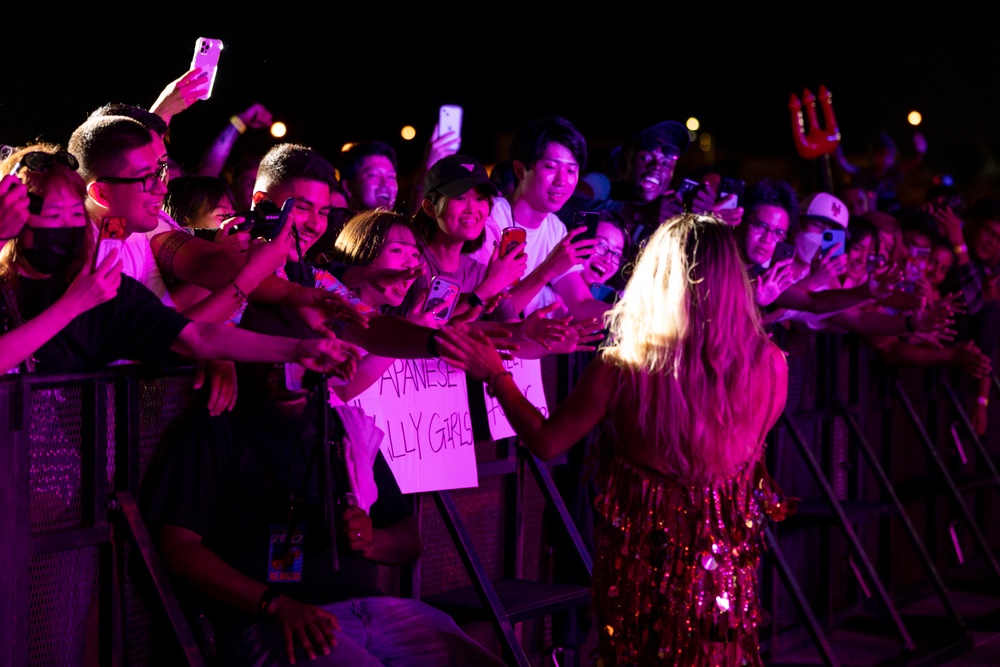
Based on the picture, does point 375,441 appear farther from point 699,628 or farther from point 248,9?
point 248,9

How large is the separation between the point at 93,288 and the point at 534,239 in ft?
9.06

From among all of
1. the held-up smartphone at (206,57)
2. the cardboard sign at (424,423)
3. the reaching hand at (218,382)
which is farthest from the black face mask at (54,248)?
the held-up smartphone at (206,57)

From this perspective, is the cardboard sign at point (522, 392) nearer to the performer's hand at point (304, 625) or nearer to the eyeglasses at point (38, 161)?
the performer's hand at point (304, 625)

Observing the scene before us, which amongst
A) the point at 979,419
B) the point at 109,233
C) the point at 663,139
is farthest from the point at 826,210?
the point at 109,233

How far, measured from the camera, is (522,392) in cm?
478

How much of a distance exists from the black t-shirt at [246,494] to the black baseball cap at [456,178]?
1.39 m

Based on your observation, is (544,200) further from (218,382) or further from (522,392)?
(218,382)

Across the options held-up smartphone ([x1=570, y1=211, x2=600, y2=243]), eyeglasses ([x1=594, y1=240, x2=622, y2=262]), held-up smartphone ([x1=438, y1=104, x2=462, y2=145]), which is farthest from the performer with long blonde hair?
held-up smartphone ([x1=438, y1=104, x2=462, y2=145])

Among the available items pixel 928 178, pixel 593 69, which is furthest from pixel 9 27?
pixel 928 178

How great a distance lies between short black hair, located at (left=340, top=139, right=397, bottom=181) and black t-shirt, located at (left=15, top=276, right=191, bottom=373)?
250 centimetres

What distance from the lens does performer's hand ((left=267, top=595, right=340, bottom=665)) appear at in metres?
3.33

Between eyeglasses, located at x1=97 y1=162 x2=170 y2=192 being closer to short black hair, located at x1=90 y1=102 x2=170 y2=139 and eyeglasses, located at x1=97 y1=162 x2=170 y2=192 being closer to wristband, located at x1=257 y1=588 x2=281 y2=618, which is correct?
short black hair, located at x1=90 y1=102 x2=170 y2=139

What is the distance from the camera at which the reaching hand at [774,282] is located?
5.62 meters

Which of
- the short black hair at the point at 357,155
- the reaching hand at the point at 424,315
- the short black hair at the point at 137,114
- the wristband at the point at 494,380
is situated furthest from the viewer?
the short black hair at the point at 357,155
